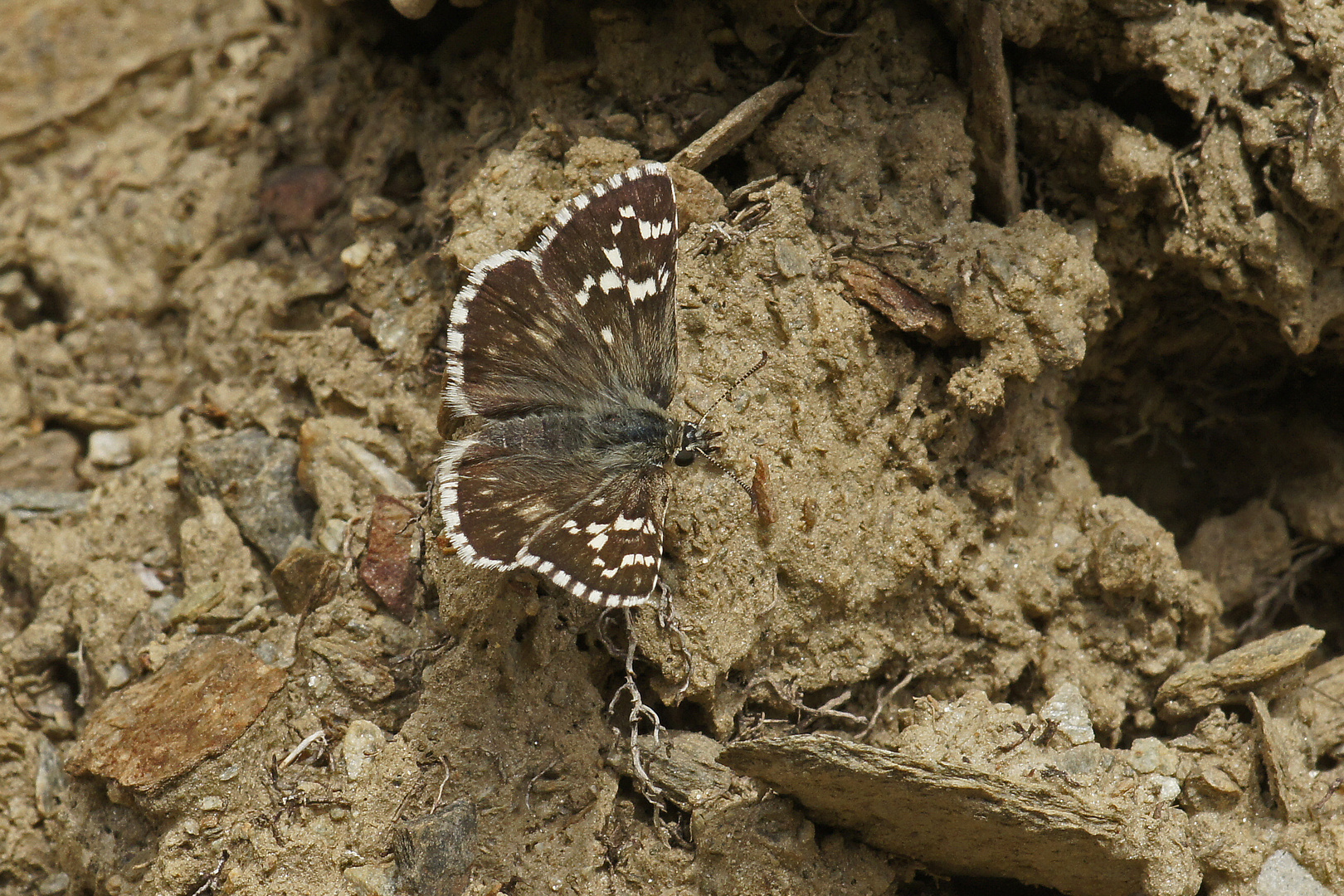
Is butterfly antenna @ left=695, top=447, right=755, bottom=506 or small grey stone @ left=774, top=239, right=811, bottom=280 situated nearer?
butterfly antenna @ left=695, top=447, right=755, bottom=506

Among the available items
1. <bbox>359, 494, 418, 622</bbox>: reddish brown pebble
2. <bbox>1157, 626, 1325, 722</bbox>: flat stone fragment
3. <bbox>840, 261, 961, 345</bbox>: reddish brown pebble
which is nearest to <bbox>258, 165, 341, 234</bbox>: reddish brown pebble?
<bbox>359, 494, 418, 622</bbox>: reddish brown pebble

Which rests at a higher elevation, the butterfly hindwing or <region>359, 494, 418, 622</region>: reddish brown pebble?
the butterfly hindwing

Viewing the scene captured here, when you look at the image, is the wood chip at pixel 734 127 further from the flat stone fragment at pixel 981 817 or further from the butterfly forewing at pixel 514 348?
the flat stone fragment at pixel 981 817

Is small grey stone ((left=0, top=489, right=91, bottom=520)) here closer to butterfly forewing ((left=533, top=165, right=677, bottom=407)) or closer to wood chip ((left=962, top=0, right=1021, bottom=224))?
butterfly forewing ((left=533, top=165, right=677, bottom=407))

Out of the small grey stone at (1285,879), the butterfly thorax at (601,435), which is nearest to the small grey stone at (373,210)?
the butterfly thorax at (601,435)

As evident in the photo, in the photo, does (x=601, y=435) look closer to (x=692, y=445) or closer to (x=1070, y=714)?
(x=692, y=445)
